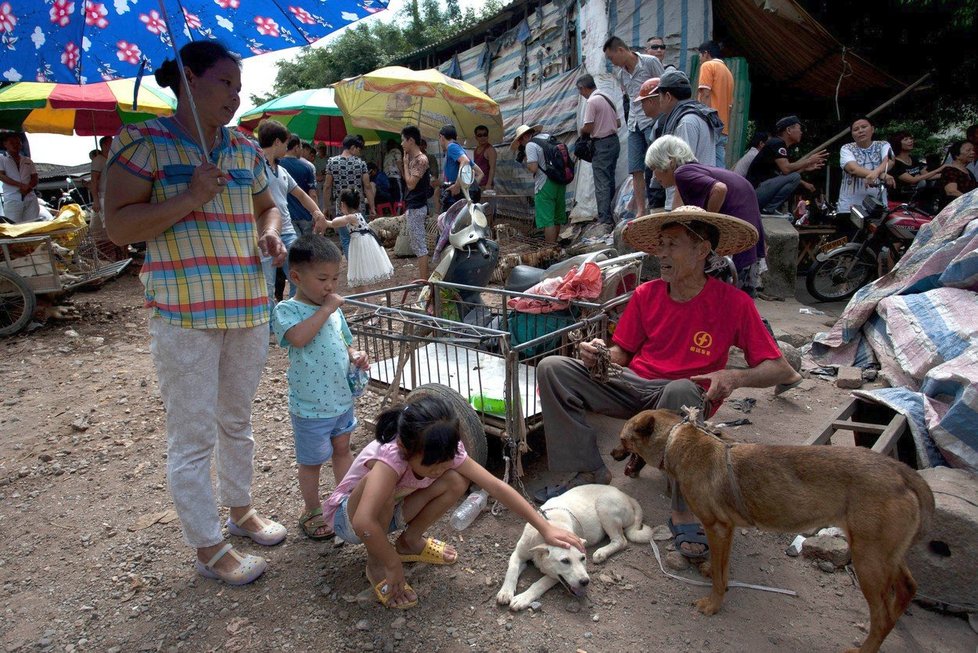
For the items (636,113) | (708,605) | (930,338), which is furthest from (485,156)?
(708,605)

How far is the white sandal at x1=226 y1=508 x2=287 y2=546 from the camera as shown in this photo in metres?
2.96

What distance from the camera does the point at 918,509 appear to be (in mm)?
2033

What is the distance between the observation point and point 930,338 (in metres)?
3.86

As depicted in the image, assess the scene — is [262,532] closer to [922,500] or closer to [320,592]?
[320,592]

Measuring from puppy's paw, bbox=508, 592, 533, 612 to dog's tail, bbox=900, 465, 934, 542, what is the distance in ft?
4.73

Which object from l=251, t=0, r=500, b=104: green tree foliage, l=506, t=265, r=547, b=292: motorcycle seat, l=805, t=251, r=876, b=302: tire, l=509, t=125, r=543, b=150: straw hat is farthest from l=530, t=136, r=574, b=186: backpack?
l=251, t=0, r=500, b=104: green tree foliage

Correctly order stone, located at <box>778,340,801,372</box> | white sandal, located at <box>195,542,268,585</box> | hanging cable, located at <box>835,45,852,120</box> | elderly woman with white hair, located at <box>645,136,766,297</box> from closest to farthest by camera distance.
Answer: white sandal, located at <box>195,542,268,585</box>
elderly woman with white hair, located at <box>645,136,766,297</box>
stone, located at <box>778,340,801,372</box>
hanging cable, located at <box>835,45,852,120</box>

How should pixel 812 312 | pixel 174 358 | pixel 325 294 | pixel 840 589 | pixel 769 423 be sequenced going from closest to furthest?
pixel 174 358 < pixel 840 589 < pixel 325 294 < pixel 769 423 < pixel 812 312

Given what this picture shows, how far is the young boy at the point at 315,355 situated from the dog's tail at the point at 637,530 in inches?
58.6

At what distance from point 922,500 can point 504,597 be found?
1606mm

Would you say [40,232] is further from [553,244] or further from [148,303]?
[553,244]

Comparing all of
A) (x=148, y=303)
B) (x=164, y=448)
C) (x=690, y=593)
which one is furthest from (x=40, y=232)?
(x=690, y=593)

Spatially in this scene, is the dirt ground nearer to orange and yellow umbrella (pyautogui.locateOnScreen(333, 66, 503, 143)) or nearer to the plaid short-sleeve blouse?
the plaid short-sleeve blouse

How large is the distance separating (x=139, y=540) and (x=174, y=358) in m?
1.37
